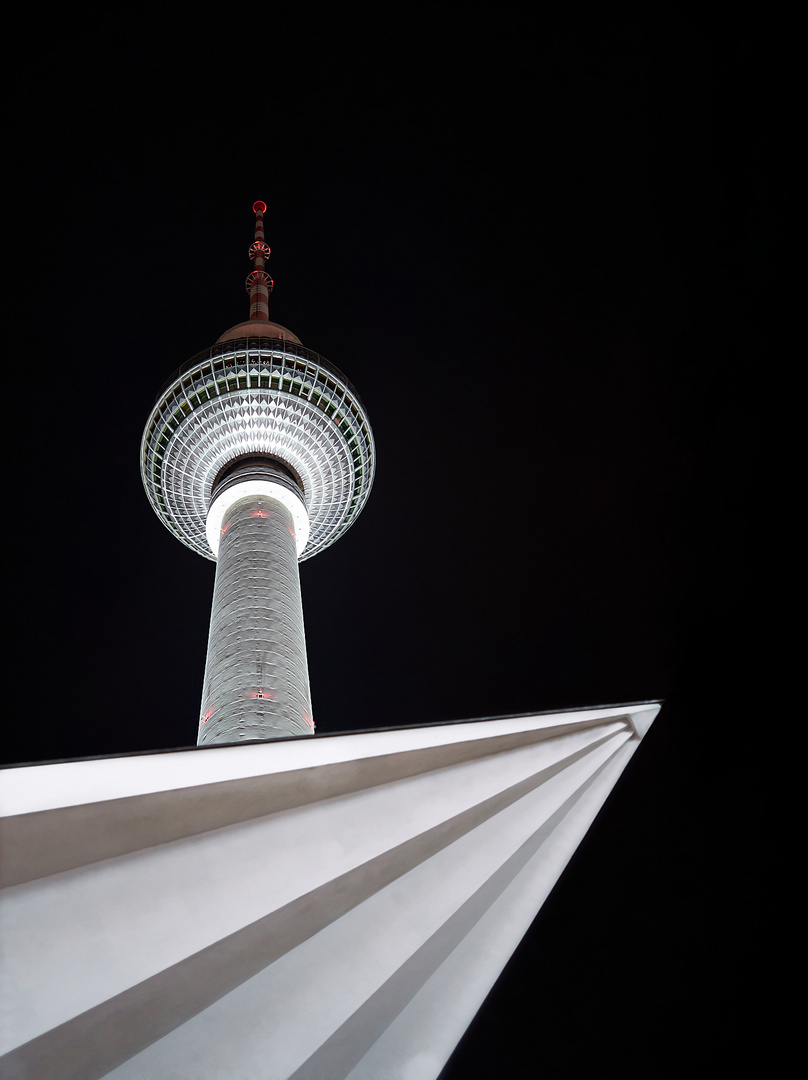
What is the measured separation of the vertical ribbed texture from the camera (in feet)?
38.6

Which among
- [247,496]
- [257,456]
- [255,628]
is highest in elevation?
[257,456]

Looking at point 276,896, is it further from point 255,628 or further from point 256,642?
point 255,628

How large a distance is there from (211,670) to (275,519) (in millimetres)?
4505

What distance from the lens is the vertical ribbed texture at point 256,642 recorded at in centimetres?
1177

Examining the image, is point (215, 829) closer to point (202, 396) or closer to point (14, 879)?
point (14, 879)

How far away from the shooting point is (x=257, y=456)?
61.0ft

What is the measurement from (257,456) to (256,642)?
6.79 m

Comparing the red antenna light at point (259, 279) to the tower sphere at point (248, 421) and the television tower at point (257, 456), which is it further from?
the tower sphere at point (248, 421)

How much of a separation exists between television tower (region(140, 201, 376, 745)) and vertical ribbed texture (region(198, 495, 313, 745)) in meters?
0.06

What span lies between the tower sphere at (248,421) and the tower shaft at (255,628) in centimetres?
169

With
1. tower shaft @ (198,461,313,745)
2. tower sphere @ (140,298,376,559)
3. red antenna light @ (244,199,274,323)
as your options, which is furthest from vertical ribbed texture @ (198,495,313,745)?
red antenna light @ (244,199,274,323)

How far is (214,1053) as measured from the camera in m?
3.89

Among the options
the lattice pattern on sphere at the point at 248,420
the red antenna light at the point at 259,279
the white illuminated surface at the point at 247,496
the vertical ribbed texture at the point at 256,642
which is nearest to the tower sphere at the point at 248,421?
the lattice pattern on sphere at the point at 248,420

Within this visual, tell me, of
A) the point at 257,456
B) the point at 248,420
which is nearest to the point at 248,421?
the point at 248,420
